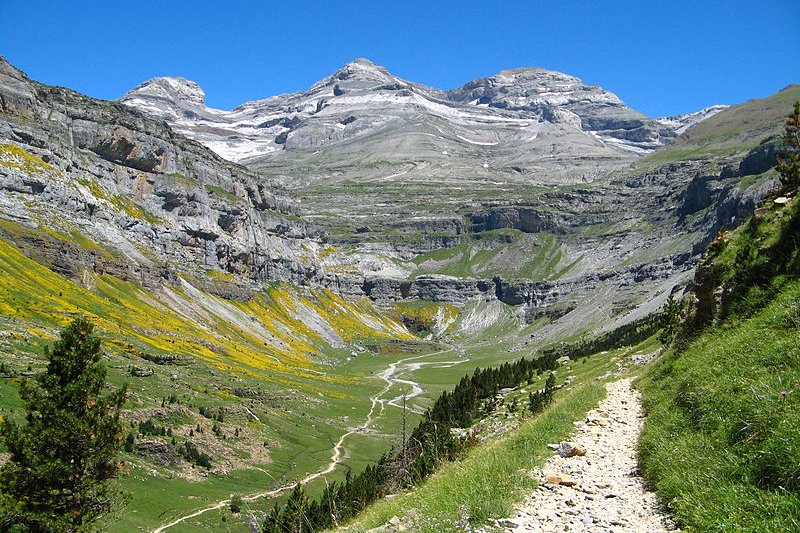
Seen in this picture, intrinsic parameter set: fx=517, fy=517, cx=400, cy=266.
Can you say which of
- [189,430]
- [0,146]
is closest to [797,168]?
[189,430]

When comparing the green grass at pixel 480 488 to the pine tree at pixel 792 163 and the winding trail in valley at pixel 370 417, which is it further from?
the pine tree at pixel 792 163

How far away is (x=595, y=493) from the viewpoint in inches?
442

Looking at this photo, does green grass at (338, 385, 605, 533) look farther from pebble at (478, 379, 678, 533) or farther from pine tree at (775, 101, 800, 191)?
pine tree at (775, 101, 800, 191)

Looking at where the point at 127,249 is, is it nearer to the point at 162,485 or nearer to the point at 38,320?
the point at 38,320

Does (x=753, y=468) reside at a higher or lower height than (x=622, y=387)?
higher

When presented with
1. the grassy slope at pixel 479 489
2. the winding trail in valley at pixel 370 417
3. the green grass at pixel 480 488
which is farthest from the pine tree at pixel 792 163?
the winding trail in valley at pixel 370 417

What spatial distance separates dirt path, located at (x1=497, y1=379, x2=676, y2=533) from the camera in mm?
9578

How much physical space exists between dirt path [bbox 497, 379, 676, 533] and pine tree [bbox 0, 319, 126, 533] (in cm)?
2373

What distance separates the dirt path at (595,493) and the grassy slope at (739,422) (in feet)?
1.77

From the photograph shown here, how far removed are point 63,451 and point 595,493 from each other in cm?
2607

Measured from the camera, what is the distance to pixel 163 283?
165750 millimetres

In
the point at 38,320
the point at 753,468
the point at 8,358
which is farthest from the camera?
the point at 38,320

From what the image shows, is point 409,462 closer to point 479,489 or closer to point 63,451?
point 479,489

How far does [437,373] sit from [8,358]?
130 m
